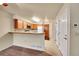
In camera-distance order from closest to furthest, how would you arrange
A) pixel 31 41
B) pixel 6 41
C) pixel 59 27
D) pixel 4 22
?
pixel 4 22 < pixel 6 41 < pixel 31 41 < pixel 59 27

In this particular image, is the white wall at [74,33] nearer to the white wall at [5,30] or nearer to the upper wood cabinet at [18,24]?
the upper wood cabinet at [18,24]

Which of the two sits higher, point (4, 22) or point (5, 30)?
point (4, 22)

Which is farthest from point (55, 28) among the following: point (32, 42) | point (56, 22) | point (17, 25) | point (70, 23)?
point (17, 25)

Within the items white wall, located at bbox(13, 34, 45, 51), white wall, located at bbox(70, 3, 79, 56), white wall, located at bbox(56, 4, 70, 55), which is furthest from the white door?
white wall, located at bbox(13, 34, 45, 51)

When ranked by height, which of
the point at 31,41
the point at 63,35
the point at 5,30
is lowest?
the point at 31,41

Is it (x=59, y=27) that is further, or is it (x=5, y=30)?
(x=59, y=27)

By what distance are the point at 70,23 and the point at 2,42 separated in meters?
1.22

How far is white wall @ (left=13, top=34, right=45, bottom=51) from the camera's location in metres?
2.08

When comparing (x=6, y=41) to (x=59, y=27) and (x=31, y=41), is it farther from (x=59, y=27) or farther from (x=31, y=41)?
(x=59, y=27)

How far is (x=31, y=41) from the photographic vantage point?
6.93 ft

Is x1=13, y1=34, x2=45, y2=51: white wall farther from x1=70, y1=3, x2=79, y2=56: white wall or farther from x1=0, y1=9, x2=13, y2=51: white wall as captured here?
x1=70, y1=3, x2=79, y2=56: white wall

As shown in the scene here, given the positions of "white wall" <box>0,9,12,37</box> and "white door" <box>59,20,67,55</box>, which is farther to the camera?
"white door" <box>59,20,67,55</box>

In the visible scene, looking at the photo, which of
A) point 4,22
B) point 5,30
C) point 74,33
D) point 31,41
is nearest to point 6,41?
point 5,30

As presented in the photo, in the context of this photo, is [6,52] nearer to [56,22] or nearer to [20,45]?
[20,45]
